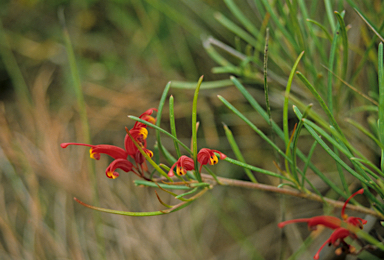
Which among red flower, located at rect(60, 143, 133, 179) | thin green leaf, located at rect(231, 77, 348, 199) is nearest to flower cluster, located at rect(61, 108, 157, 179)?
red flower, located at rect(60, 143, 133, 179)

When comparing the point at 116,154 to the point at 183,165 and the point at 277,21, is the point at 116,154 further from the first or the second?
the point at 277,21

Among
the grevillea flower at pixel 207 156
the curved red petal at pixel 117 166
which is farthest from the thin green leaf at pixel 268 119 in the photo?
the curved red petal at pixel 117 166

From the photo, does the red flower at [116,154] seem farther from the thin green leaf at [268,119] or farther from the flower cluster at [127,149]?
the thin green leaf at [268,119]

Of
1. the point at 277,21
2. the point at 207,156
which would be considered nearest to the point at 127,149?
the point at 207,156

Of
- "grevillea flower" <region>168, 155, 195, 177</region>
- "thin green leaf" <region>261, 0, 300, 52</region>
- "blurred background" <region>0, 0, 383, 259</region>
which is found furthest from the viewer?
"blurred background" <region>0, 0, 383, 259</region>

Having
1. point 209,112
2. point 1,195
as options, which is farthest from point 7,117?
point 209,112

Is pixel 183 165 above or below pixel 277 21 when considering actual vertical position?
below

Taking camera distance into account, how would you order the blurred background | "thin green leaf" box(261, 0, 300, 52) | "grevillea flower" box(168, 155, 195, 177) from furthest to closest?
the blurred background
"thin green leaf" box(261, 0, 300, 52)
"grevillea flower" box(168, 155, 195, 177)

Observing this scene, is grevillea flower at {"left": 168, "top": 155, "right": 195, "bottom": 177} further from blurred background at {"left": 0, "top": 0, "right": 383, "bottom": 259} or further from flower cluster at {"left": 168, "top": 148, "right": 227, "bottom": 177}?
blurred background at {"left": 0, "top": 0, "right": 383, "bottom": 259}
